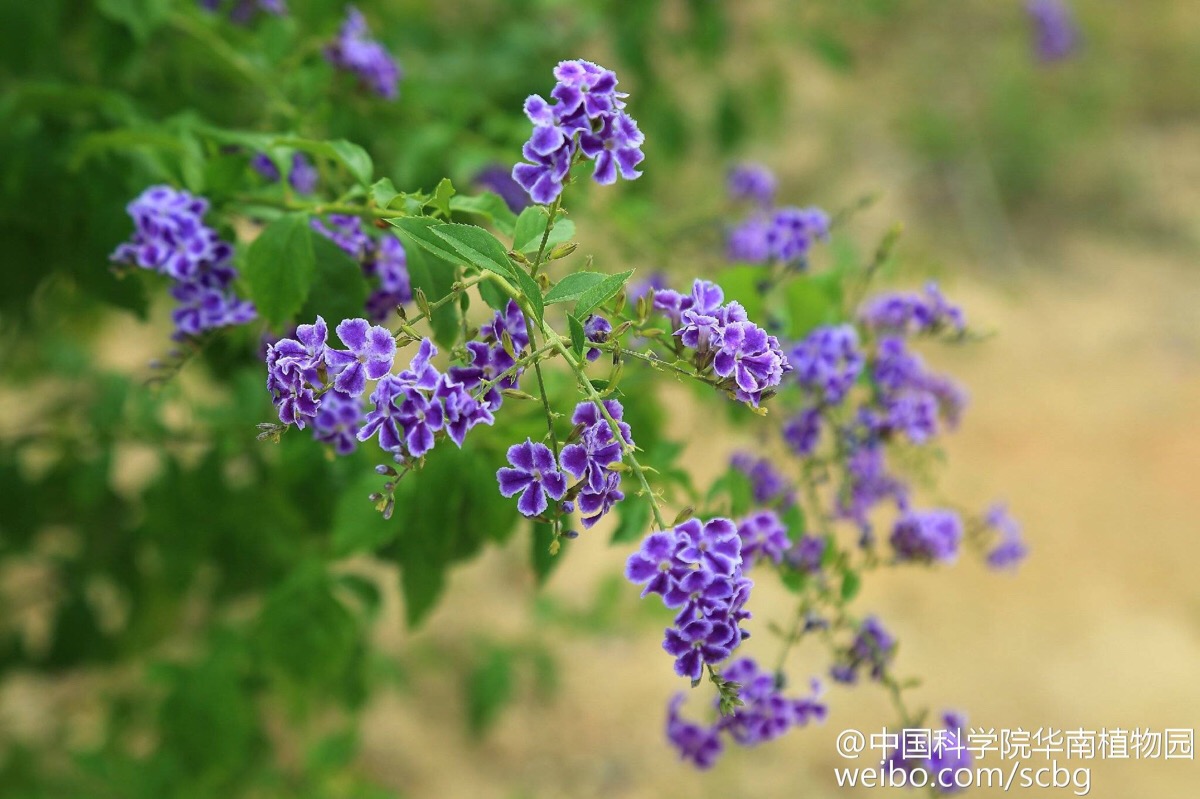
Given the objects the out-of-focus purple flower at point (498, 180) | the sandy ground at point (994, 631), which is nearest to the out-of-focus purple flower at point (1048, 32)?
the sandy ground at point (994, 631)

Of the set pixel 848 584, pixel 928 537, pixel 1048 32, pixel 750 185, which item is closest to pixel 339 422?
pixel 848 584

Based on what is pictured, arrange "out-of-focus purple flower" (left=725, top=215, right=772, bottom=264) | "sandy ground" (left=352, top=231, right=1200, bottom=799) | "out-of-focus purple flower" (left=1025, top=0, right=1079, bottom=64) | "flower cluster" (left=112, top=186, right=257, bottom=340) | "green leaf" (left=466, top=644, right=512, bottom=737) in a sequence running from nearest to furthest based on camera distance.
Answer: "flower cluster" (left=112, top=186, right=257, bottom=340)
"out-of-focus purple flower" (left=725, top=215, right=772, bottom=264)
"out-of-focus purple flower" (left=1025, top=0, right=1079, bottom=64)
"green leaf" (left=466, top=644, right=512, bottom=737)
"sandy ground" (left=352, top=231, right=1200, bottom=799)

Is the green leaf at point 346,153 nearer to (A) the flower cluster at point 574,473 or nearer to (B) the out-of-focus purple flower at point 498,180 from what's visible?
(A) the flower cluster at point 574,473

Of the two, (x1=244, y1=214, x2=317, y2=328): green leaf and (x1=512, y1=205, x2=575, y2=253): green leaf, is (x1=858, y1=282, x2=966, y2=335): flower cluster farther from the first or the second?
(x1=244, y1=214, x2=317, y2=328): green leaf

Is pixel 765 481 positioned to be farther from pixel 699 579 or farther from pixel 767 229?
pixel 699 579

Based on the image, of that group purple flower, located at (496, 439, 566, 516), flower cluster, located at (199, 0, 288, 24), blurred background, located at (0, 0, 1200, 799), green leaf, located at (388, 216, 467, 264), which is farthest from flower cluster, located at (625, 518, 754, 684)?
flower cluster, located at (199, 0, 288, 24)

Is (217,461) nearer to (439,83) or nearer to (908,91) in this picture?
(439,83)

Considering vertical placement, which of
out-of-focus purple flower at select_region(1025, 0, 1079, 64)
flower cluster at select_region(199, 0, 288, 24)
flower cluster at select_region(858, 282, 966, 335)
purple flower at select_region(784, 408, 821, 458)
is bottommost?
purple flower at select_region(784, 408, 821, 458)
